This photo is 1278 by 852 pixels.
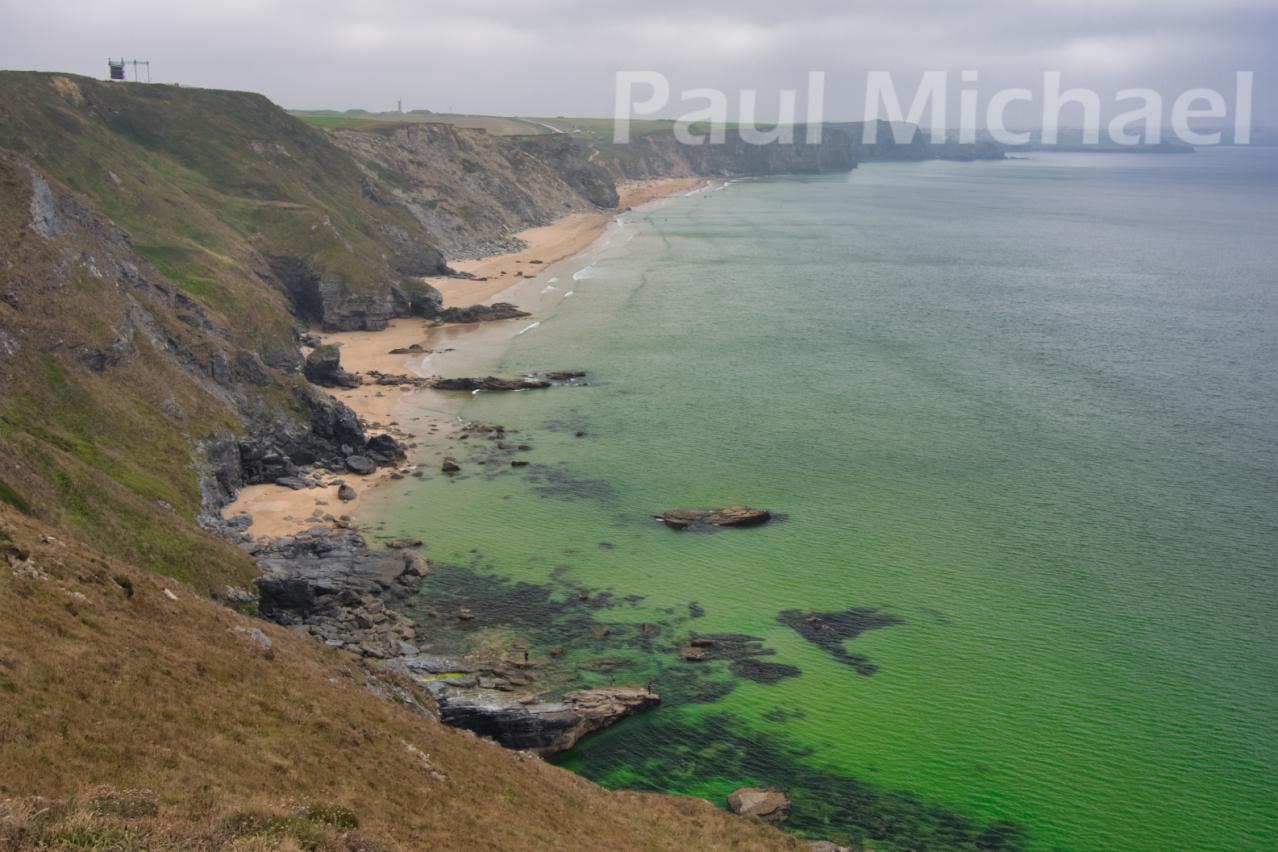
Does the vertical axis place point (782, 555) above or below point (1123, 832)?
above

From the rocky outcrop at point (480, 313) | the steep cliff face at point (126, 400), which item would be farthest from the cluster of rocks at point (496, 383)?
the rocky outcrop at point (480, 313)

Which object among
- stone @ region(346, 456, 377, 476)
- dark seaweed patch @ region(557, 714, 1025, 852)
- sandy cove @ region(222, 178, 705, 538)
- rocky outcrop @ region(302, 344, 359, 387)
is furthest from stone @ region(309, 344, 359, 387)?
dark seaweed patch @ region(557, 714, 1025, 852)

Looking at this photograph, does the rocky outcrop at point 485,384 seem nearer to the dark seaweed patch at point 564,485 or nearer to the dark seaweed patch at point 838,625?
the dark seaweed patch at point 564,485

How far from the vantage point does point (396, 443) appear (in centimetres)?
8012

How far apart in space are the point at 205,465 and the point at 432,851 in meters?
46.0

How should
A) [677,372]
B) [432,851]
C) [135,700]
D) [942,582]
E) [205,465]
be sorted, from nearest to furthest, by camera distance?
[432,851] < [135,700] < [942,582] < [205,465] < [677,372]

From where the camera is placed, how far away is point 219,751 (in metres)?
29.0

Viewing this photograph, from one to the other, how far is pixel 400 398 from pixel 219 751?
67727 mm

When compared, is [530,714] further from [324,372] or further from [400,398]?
[324,372]

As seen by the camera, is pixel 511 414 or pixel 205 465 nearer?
pixel 205 465

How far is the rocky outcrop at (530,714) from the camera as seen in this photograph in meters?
44.1

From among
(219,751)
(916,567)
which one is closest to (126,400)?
(219,751)

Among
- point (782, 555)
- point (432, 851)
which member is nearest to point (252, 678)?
point (432, 851)

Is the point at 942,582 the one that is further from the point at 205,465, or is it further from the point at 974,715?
the point at 205,465
